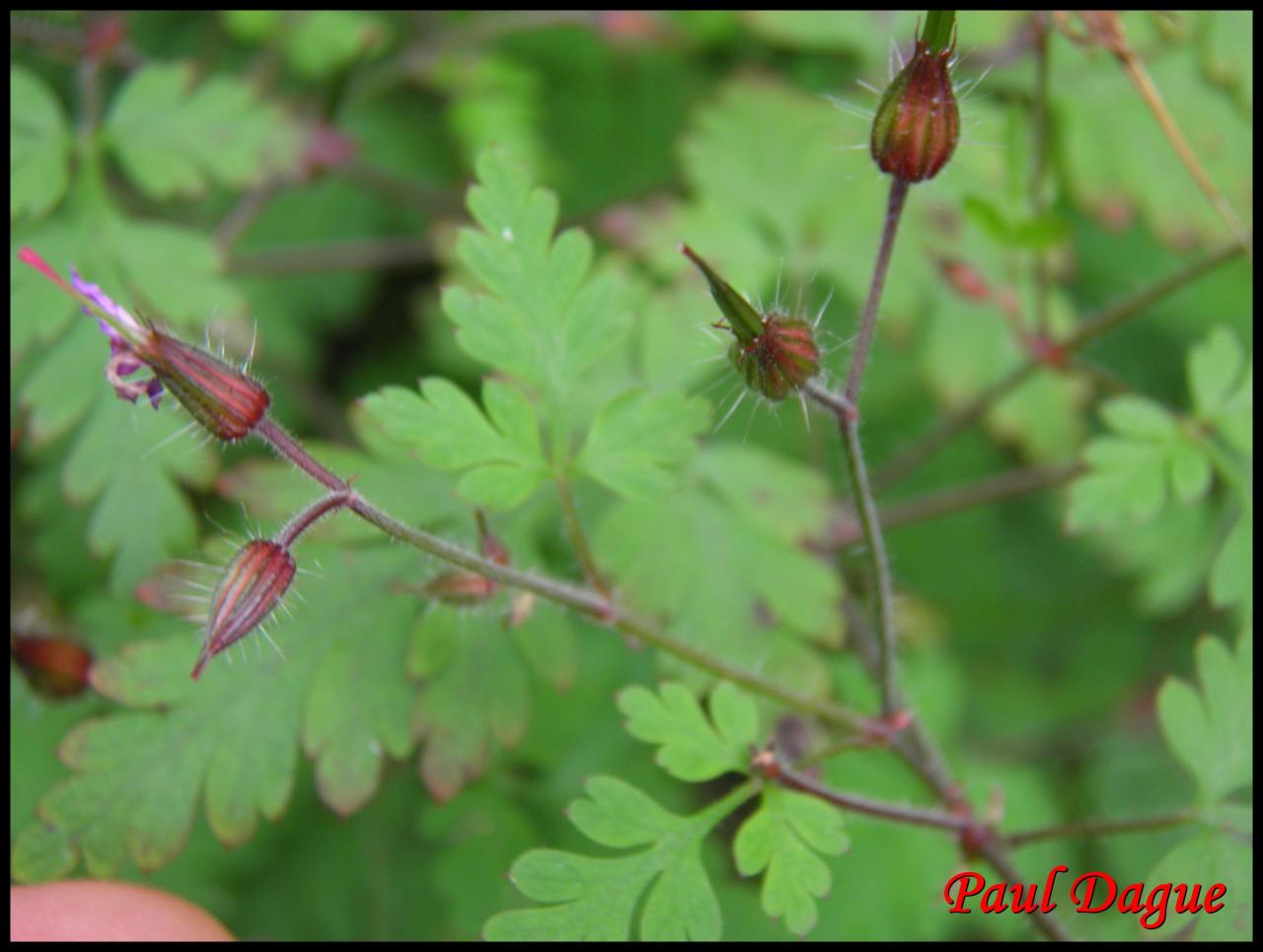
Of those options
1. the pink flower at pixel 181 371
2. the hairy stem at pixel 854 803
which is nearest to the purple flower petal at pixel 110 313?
the pink flower at pixel 181 371

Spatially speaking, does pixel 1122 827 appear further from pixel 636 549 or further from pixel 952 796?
pixel 636 549

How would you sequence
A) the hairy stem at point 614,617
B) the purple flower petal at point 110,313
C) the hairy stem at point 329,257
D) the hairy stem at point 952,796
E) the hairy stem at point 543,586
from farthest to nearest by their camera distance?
the hairy stem at point 329,257 → the hairy stem at point 952,796 → the hairy stem at point 614,617 → the hairy stem at point 543,586 → the purple flower petal at point 110,313

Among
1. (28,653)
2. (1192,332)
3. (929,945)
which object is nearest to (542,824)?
(929,945)

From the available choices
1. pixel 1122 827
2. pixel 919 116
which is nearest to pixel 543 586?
pixel 919 116

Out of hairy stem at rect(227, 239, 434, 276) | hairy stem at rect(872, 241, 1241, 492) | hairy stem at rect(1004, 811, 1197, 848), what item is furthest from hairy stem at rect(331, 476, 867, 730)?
hairy stem at rect(227, 239, 434, 276)

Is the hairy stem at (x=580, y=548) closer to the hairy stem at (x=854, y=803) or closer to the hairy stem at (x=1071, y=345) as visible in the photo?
the hairy stem at (x=854, y=803)

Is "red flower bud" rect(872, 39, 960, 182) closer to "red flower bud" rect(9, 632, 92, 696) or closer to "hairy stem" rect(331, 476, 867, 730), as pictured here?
"hairy stem" rect(331, 476, 867, 730)

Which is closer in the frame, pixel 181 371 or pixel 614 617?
pixel 181 371
